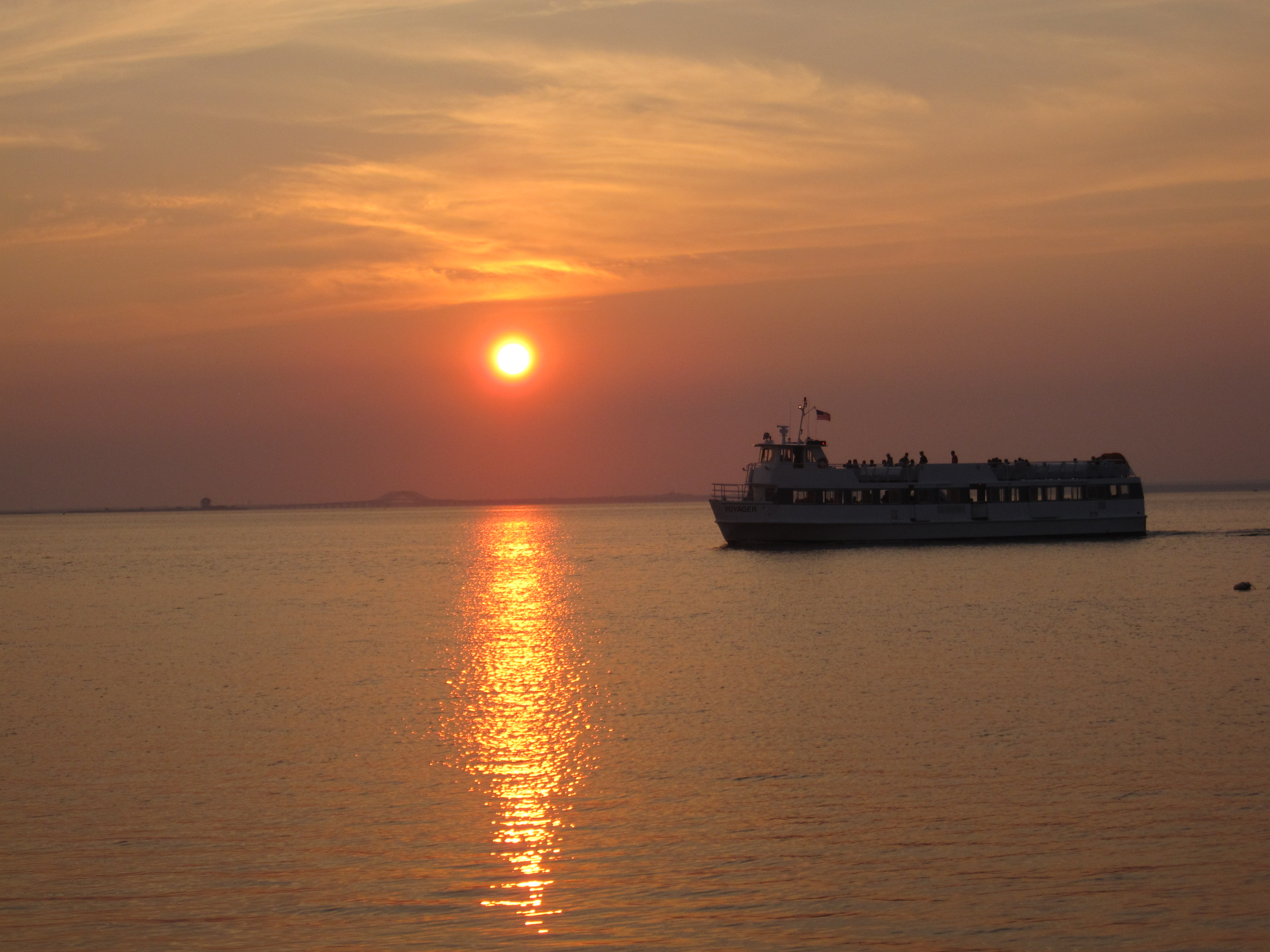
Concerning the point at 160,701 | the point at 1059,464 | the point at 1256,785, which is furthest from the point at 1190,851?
the point at 1059,464

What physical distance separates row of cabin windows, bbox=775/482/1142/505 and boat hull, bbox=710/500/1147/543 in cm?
92

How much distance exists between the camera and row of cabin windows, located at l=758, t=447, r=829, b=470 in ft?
290

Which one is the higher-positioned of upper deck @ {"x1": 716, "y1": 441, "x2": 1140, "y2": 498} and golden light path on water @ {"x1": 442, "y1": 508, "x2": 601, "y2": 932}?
upper deck @ {"x1": 716, "y1": 441, "x2": 1140, "y2": 498}

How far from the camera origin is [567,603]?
219 ft

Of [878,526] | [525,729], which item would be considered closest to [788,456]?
[878,526]

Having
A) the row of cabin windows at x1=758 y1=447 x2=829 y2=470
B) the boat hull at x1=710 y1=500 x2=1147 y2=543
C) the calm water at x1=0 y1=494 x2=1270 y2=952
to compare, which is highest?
the row of cabin windows at x1=758 y1=447 x2=829 y2=470

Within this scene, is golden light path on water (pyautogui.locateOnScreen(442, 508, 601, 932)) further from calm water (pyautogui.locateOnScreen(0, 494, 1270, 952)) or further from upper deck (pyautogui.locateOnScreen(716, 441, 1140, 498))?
upper deck (pyautogui.locateOnScreen(716, 441, 1140, 498))

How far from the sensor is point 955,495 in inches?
3661

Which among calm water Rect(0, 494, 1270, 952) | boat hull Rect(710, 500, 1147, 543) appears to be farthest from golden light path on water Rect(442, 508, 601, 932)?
boat hull Rect(710, 500, 1147, 543)

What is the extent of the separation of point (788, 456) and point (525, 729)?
202 feet

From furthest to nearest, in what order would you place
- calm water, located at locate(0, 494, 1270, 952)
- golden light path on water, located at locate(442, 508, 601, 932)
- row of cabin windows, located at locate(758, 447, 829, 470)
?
row of cabin windows, located at locate(758, 447, 829, 470) < golden light path on water, located at locate(442, 508, 601, 932) < calm water, located at locate(0, 494, 1270, 952)

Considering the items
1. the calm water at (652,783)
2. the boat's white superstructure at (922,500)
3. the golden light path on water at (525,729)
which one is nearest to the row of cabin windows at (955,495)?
the boat's white superstructure at (922,500)

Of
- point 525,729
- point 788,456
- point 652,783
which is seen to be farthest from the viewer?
point 788,456

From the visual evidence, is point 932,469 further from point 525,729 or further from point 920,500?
point 525,729
